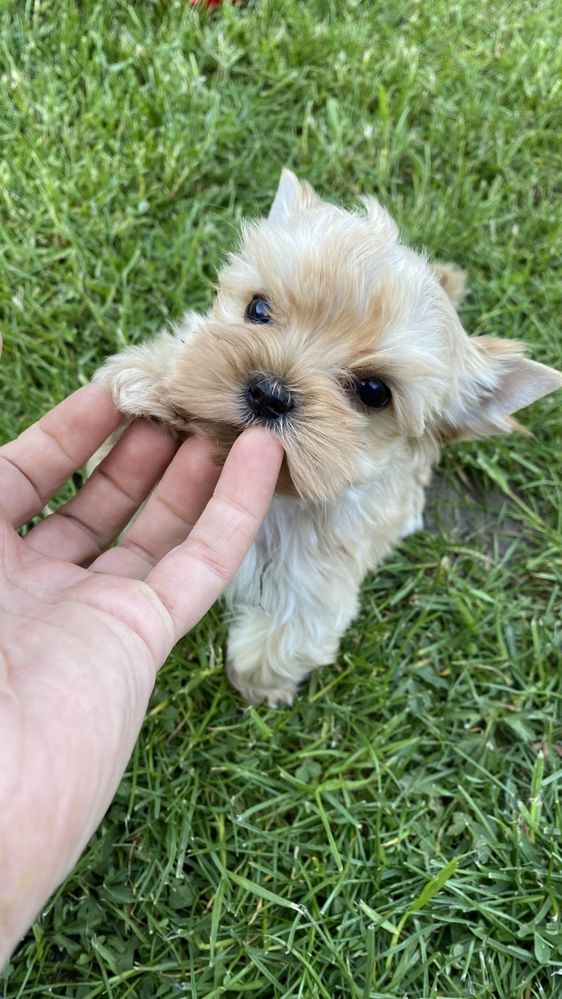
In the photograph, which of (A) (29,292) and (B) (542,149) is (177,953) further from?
(B) (542,149)

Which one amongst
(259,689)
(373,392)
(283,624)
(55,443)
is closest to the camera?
(373,392)

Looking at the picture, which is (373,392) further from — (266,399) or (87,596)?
(87,596)

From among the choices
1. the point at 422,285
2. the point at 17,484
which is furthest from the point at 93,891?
the point at 422,285

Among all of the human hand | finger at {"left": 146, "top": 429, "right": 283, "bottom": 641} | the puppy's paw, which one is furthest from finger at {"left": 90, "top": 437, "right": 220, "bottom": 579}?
the puppy's paw

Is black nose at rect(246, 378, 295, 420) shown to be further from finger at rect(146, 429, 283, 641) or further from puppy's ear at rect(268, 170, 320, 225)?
puppy's ear at rect(268, 170, 320, 225)

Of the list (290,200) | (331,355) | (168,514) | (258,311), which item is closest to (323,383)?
(331,355)

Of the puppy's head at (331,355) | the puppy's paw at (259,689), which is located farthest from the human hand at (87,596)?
the puppy's paw at (259,689)
